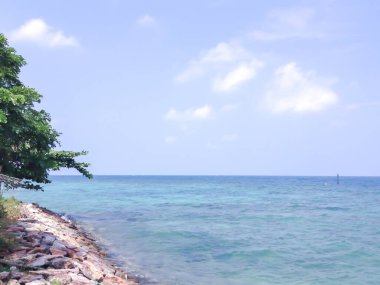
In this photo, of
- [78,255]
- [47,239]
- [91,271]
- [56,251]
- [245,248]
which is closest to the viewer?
[91,271]

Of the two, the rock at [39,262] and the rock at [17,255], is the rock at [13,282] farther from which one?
the rock at [17,255]

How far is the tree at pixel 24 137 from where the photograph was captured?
37.8 ft

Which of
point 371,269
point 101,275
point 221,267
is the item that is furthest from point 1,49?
point 371,269

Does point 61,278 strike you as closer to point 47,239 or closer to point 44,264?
point 44,264

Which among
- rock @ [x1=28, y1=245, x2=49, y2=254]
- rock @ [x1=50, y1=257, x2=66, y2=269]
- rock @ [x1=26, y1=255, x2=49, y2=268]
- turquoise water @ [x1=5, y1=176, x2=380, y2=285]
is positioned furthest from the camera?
turquoise water @ [x1=5, y1=176, x2=380, y2=285]

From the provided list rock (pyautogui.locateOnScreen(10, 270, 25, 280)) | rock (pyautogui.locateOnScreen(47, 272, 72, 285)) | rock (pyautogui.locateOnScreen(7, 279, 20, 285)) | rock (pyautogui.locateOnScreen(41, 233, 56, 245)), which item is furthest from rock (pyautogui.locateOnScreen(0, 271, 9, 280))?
rock (pyautogui.locateOnScreen(41, 233, 56, 245))

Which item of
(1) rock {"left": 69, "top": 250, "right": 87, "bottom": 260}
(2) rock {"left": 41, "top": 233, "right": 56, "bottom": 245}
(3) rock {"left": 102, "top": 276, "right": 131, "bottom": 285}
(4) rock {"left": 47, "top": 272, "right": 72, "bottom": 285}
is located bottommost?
(3) rock {"left": 102, "top": 276, "right": 131, "bottom": 285}

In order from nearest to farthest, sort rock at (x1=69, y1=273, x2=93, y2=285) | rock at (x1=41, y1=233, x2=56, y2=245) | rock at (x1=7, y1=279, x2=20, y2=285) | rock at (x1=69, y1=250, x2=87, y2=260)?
rock at (x1=7, y1=279, x2=20, y2=285) < rock at (x1=69, y1=273, x2=93, y2=285) < rock at (x1=69, y1=250, x2=87, y2=260) < rock at (x1=41, y1=233, x2=56, y2=245)

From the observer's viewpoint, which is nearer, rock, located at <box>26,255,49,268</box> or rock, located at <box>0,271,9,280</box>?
rock, located at <box>0,271,9,280</box>

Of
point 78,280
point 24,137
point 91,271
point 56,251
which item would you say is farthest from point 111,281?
point 24,137

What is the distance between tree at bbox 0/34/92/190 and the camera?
1151cm

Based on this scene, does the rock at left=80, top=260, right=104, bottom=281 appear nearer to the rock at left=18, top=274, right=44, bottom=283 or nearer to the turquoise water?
the rock at left=18, top=274, right=44, bottom=283

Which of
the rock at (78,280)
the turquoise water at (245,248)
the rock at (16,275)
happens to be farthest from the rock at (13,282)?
the turquoise water at (245,248)

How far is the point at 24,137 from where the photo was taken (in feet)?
40.2
